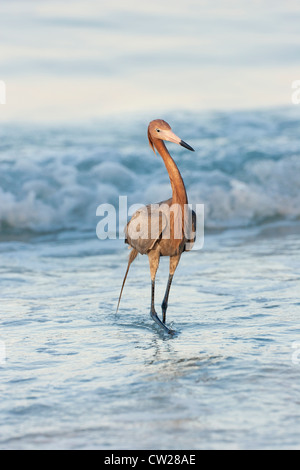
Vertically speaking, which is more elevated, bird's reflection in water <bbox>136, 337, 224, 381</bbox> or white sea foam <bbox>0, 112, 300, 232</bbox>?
white sea foam <bbox>0, 112, 300, 232</bbox>

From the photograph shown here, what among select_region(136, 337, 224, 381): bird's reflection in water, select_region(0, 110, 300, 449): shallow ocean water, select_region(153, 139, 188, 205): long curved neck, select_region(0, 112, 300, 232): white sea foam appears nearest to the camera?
select_region(0, 110, 300, 449): shallow ocean water

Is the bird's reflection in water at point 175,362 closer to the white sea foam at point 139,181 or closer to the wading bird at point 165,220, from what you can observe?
the wading bird at point 165,220

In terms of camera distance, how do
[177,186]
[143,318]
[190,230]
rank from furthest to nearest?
1. [143,318]
2. [190,230]
3. [177,186]

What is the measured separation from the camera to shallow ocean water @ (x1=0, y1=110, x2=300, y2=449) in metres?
3.84

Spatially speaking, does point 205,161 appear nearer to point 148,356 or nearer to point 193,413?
point 148,356

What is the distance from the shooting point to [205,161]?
15.3 metres

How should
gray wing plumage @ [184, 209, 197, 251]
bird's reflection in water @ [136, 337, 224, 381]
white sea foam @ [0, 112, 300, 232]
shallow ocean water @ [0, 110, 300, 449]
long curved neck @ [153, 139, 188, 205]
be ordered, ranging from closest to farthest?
1. shallow ocean water @ [0, 110, 300, 449]
2. bird's reflection in water @ [136, 337, 224, 381]
3. long curved neck @ [153, 139, 188, 205]
4. gray wing plumage @ [184, 209, 197, 251]
5. white sea foam @ [0, 112, 300, 232]

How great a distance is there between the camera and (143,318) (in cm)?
620

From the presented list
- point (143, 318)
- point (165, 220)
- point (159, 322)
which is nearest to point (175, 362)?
point (159, 322)

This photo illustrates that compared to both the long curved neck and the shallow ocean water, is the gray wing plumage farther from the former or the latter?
the shallow ocean water

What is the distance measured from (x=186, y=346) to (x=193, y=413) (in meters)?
1.32

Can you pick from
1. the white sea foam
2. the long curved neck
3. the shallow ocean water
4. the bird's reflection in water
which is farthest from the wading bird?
the white sea foam

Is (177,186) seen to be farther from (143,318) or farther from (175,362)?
(175,362)
